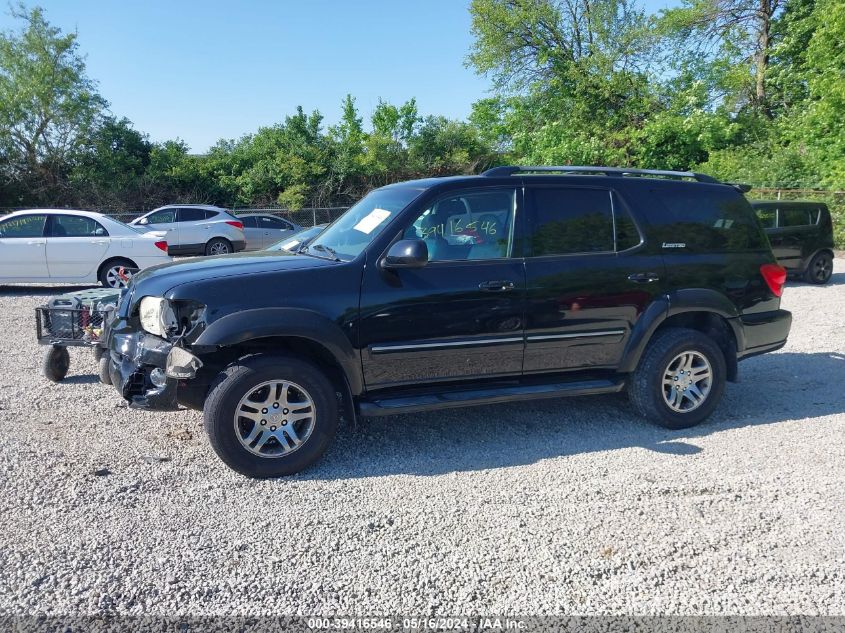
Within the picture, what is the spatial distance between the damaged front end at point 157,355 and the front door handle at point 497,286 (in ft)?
6.10

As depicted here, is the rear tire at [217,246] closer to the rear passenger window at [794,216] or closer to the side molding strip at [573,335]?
the rear passenger window at [794,216]

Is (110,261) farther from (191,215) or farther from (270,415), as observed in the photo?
(270,415)

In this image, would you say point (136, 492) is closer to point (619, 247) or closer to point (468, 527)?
point (468, 527)

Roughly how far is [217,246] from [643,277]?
1588 centimetres

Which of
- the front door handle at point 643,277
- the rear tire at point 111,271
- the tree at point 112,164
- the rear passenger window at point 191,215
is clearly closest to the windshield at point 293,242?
the front door handle at point 643,277

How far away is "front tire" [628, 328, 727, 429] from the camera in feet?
17.1

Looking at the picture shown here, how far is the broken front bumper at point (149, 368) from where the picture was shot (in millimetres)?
4164

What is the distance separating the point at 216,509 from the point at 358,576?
3.63 ft

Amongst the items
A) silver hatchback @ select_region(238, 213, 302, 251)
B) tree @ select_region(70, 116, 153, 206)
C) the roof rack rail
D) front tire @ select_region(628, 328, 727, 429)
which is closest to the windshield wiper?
the roof rack rail

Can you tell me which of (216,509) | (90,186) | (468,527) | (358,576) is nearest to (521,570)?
(468,527)

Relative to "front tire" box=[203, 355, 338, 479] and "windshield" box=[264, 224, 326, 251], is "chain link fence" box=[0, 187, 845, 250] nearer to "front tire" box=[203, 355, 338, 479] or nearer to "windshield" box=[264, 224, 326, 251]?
"windshield" box=[264, 224, 326, 251]

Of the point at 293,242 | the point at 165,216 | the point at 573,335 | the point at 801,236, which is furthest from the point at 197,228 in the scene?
the point at 573,335

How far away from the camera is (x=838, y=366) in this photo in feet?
23.7

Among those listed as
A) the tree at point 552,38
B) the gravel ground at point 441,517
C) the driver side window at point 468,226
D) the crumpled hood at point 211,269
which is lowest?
the gravel ground at point 441,517
